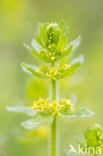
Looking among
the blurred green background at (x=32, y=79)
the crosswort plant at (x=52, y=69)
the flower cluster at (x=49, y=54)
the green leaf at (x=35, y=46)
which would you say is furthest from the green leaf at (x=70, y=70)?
the blurred green background at (x=32, y=79)

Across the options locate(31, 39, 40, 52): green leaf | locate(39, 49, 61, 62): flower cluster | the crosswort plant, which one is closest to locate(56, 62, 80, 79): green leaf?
the crosswort plant

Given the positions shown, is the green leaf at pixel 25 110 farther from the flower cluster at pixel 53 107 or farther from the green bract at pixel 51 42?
the green bract at pixel 51 42

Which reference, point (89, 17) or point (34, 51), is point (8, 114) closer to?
point (34, 51)

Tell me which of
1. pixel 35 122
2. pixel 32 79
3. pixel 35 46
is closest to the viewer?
pixel 35 122

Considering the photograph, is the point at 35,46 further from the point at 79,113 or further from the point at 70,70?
the point at 79,113

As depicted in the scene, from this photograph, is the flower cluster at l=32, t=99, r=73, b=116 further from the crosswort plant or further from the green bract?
the green bract

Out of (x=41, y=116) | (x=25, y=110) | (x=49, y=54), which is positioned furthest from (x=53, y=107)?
(x=49, y=54)
